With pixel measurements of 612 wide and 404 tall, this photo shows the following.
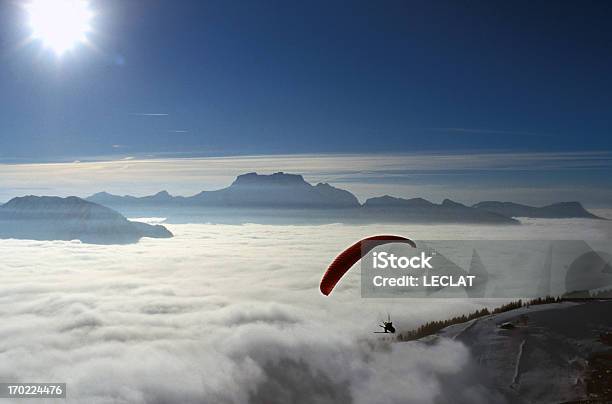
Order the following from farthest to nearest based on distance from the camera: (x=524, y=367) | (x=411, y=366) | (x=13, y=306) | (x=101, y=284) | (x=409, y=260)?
(x=101, y=284)
(x=13, y=306)
(x=411, y=366)
(x=524, y=367)
(x=409, y=260)

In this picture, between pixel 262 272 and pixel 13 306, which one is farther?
pixel 262 272

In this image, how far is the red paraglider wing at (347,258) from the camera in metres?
38.7

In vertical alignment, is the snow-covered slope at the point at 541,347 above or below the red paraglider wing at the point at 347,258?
below

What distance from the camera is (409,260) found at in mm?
33969

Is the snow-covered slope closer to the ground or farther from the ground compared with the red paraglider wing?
closer to the ground

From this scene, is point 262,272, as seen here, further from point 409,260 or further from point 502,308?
point 409,260

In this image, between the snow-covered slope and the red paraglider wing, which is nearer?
the snow-covered slope

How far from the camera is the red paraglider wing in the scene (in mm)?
38656

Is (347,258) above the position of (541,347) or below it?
above

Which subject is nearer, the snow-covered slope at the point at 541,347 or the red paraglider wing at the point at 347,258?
the snow-covered slope at the point at 541,347

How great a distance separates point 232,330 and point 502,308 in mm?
50771

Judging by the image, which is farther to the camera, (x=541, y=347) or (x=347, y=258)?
(x=347, y=258)

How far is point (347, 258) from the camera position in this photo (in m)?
42.0

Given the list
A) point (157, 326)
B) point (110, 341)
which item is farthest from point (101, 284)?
point (110, 341)
